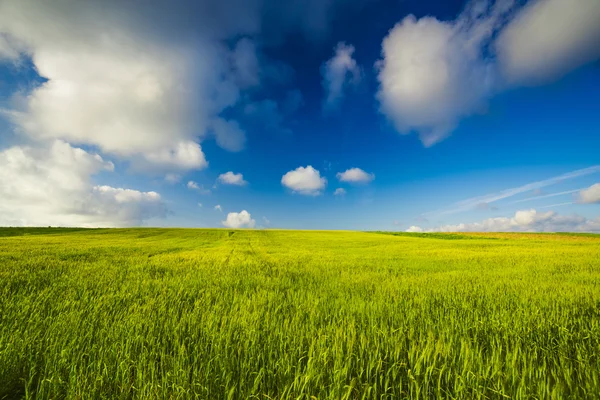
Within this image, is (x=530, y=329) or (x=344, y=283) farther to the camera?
(x=344, y=283)

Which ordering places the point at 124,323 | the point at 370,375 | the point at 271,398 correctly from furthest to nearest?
the point at 124,323 < the point at 370,375 < the point at 271,398

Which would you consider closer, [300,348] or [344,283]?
[300,348]

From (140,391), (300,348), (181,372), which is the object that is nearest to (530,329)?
(300,348)

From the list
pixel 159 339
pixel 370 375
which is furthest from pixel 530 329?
pixel 159 339

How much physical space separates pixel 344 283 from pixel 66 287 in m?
6.99

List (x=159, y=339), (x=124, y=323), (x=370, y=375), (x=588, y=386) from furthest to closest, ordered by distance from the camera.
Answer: (x=124, y=323) < (x=159, y=339) < (x=370, y=375) < (x=588, y=386)

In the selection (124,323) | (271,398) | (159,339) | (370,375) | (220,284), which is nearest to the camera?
(271,398)

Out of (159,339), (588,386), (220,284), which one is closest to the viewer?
(588,386)

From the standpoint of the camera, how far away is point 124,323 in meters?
3.64

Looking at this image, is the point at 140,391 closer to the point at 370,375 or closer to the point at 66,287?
the point at 370,375

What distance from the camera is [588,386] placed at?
227 centimetres

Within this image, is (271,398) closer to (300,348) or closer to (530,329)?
(300,348)

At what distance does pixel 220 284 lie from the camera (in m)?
6.87

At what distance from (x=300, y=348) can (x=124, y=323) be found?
2.67 metres
